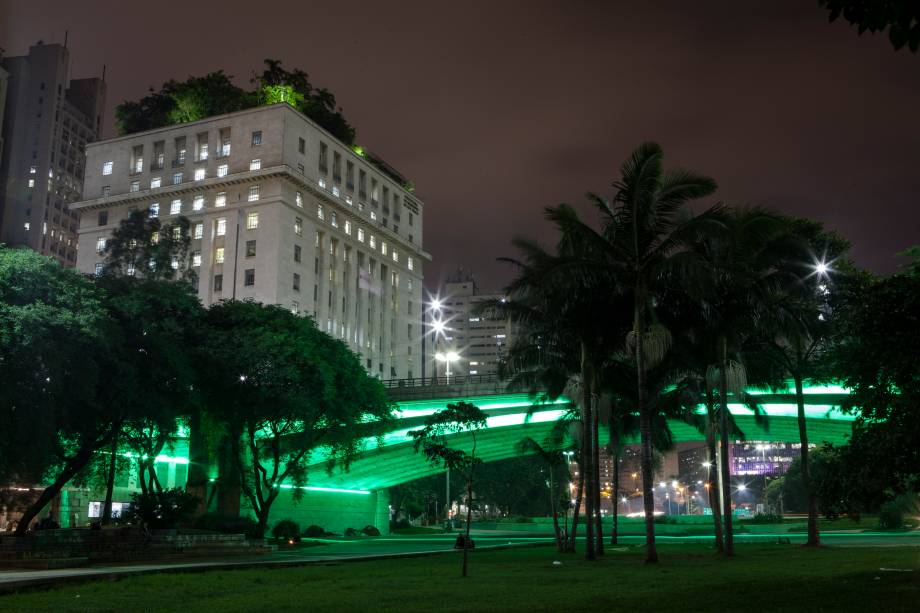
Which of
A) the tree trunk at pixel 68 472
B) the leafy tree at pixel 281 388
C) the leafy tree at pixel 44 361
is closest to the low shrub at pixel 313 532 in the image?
the leafy tree at pixel 281 388

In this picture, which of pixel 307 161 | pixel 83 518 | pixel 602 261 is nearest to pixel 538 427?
pixel 83 518

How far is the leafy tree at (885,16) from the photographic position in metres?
7.80

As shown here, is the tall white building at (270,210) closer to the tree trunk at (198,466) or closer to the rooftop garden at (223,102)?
the rooftop garden at (223,102)

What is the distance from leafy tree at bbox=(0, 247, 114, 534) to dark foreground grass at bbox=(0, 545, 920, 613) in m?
10.4

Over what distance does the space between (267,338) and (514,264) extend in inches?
777

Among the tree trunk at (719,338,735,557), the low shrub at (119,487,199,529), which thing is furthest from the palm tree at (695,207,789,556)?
the low shrub at (119,487,199,529)

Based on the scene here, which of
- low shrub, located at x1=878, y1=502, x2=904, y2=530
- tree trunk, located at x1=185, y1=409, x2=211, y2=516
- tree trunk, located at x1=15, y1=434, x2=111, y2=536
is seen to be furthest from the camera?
low shrub, located at x1=878, y1=502, x2=904, y2=530

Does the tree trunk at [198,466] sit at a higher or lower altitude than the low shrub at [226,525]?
higher

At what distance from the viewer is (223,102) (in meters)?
116

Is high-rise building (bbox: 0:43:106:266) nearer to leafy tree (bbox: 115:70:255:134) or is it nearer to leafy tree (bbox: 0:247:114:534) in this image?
leafy tree (bbox: 115:70:255:134)

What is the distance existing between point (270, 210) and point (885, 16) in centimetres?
10046

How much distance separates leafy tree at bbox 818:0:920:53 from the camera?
25.6 ft

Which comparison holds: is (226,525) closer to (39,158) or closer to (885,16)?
(885,16)

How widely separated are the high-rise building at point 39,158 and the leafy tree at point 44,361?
152436 mm
